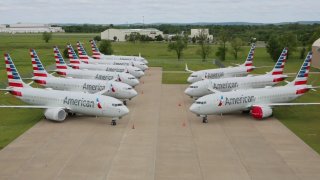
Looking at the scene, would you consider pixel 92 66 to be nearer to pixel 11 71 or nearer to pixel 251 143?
pixel 11 71

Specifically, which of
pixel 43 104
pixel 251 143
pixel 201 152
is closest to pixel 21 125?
pixel 43 104

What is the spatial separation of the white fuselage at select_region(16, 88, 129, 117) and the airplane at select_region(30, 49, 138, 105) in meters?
7.86

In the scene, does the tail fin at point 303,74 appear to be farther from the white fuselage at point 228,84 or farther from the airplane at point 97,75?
the airplane at point 97,75

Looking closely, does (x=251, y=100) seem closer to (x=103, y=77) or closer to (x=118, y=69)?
(x=103, y=77)

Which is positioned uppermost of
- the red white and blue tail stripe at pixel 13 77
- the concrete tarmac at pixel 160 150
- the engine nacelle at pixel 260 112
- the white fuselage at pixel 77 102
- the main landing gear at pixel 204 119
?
the red white and blue tail stripe at pixel 13 77

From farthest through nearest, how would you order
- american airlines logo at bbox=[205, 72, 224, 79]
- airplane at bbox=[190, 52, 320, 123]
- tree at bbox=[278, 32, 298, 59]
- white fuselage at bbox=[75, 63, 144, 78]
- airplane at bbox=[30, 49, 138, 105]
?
tree at bbox=[278, 32, 298, 59] → white fuselage at bbox=[75, 63, 144, 78] → american airlines logo at bbox=[205, 72, 224, 79] → airplane at bbox=[30, 49, 138, 105] → airplane at bbox=[190, 52, 320, 123]

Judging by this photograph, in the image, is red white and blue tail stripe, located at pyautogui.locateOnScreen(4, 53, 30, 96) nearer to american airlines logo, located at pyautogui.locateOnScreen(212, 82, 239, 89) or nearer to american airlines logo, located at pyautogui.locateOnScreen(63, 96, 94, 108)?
american airlines logo, located at pyautogui.locateOnScreen(63, 96, 94, 108)

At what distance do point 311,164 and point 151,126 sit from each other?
749 inches

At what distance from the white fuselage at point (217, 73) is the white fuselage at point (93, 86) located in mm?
15742

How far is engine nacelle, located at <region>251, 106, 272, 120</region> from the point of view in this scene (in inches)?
2029

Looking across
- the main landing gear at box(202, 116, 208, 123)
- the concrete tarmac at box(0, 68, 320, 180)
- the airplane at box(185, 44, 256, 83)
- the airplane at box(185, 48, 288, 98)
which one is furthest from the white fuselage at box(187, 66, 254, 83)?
the main landing gear at box(202, 116, 208, 123)

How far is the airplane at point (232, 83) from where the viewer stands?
202ft

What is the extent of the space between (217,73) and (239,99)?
2470 centimetres

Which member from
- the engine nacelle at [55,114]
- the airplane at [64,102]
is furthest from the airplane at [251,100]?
the engine nacelle at [55,114]
